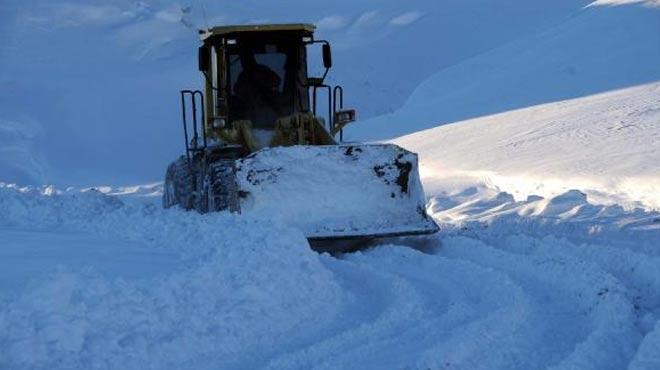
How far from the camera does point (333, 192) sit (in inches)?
365

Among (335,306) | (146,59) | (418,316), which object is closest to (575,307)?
(418,316)

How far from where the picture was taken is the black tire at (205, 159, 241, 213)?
916cm

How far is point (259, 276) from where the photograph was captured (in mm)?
5961

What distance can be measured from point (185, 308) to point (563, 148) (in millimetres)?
9558

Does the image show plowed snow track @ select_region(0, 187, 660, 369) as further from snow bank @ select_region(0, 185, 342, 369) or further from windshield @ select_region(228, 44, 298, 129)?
windshield @ select_region(228, 44, 298, 129)

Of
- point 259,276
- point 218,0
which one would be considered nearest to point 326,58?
point 259,276

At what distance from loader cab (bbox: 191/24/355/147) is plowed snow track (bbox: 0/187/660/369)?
8.14ft

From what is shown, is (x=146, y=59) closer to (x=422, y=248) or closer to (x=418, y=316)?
(x=422, y=248)

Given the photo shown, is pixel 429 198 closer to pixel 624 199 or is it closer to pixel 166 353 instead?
pixel 624 199

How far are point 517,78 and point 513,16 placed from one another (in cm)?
1771

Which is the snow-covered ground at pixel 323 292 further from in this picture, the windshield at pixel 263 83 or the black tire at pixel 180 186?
the windshield at pixel 263 83

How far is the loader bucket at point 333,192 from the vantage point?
9117mm

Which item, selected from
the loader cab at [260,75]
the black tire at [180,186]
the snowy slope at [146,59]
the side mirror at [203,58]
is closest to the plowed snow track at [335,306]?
the black tire at [180,186]

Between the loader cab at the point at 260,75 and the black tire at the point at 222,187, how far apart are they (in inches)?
38.9
